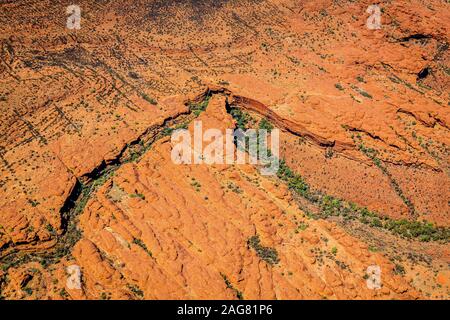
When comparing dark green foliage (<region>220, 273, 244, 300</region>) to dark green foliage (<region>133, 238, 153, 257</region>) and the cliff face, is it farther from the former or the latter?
dark green foliage (<region>133, 238, 153, 257</region>)

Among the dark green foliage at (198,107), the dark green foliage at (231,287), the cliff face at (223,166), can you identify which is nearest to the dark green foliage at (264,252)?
the cliff face at (223,166)

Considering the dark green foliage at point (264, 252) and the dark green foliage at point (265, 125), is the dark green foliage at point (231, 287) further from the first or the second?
the dark green foliage at point (265, 125)

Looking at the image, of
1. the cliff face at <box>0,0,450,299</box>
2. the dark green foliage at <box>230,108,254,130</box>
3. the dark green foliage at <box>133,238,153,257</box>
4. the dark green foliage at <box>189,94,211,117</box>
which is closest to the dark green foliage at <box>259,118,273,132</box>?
the cliff face at <box>0,0,450,299</box>

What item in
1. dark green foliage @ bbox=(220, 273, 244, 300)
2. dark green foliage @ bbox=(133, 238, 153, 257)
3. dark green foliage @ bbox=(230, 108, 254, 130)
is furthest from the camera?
dark green foliage @ bbox=(230, 108, 254, 130)

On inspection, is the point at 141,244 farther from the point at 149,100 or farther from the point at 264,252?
the point at 149,100

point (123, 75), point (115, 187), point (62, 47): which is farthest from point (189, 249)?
point (62, 47)

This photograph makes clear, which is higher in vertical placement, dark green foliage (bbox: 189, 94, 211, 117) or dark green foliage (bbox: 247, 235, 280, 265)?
dark green foliage (bbox: 189, 94, 211, 117)

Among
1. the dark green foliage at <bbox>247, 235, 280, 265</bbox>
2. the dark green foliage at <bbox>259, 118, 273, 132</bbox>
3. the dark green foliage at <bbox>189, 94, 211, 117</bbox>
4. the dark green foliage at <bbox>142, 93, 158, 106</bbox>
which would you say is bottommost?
the dark green foliage at <bbox>247, 235, 280, 265</bbox>

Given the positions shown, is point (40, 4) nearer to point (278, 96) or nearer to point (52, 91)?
point (52, 91)

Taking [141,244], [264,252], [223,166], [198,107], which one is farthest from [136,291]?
[198,107]
